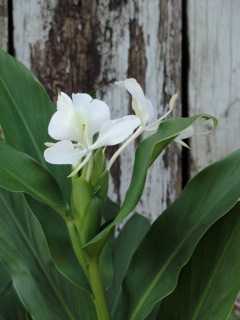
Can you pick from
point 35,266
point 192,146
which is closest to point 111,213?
point 35,266

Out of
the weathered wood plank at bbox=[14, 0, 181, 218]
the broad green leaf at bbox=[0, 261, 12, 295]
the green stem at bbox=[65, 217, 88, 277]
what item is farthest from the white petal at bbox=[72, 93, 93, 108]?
the weathered wood plank at bbox=[14, 0, 181, 218]

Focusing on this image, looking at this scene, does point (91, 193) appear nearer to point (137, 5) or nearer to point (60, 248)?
point (60, 248)

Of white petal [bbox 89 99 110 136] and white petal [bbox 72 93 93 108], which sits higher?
white petal [bbox 72 93 93 108]

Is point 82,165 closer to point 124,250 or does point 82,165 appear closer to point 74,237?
point 74,237

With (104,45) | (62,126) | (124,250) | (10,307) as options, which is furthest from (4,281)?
(104,45)

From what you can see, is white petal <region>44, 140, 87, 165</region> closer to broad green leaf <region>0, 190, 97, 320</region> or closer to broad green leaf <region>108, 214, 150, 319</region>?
broad green leaf <region>0, 190, 97, 320</region>
